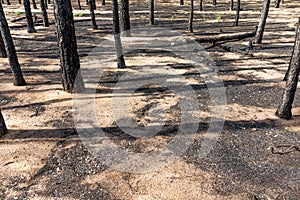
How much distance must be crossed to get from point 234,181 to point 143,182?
2.43m

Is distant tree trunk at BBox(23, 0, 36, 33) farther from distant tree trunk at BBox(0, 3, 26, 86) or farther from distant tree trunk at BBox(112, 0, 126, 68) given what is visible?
distant tree trunk at BBox(112, 0, 126, 68)

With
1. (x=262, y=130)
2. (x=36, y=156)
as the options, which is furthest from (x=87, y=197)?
(x=262, y=130)

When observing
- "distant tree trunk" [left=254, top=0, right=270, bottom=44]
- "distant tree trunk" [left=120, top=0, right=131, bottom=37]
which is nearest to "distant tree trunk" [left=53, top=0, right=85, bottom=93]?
"distant tree trunk" [left=120, top=0, right=131, bottom=37]

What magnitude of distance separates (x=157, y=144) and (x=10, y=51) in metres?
8.30

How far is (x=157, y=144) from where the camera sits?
315 inches

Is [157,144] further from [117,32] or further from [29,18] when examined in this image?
[29,18]

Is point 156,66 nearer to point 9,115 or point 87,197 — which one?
point 9,115

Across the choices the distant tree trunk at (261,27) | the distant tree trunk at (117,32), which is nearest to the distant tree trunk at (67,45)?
the distant tree trunk at (117,32)

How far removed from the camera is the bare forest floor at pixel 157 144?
Answer: 20.6 feet

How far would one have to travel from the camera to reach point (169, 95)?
36.4ft

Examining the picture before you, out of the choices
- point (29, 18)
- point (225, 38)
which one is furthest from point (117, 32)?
point (29, 18)

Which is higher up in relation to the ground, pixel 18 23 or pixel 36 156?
pixel 18 23

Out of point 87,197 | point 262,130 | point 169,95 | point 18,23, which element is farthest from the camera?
point 18,23

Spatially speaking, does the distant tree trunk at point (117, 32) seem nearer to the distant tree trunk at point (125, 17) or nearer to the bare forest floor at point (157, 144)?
the bare forest floor at point (157, 144)
